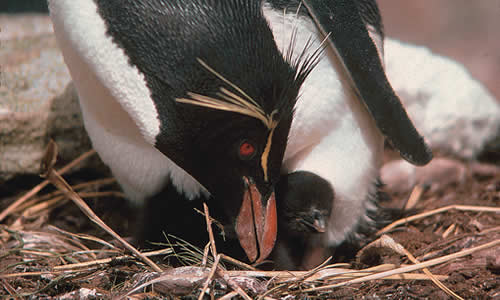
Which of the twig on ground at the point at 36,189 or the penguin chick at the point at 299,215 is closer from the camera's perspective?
the penguin chick at the point at 299,215

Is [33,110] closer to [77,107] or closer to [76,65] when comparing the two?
[77,107]

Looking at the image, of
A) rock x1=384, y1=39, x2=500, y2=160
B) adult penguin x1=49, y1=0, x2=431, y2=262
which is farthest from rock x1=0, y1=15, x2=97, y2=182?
rock x1=384, y1=39, x2=500, y2=160

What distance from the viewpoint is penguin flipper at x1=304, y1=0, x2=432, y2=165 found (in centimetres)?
135

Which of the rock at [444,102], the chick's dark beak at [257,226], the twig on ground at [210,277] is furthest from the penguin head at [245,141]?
the rock at [444,102]

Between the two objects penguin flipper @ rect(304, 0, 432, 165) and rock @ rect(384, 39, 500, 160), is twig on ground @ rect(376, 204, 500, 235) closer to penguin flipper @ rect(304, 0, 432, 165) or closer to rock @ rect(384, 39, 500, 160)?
penguin flipper @ rect(304, 0, 432, 165)

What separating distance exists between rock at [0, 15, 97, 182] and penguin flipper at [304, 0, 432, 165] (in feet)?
3.11

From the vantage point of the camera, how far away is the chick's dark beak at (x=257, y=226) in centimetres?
126

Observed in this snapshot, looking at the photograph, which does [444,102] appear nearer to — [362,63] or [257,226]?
[362,63]

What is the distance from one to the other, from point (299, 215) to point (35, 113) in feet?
3.21

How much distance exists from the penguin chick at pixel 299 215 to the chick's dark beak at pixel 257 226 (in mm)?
123

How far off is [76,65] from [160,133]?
11.8 inches

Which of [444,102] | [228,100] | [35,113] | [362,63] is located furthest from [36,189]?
[444,102]

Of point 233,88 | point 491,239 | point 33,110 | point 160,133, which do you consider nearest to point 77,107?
point 33,110

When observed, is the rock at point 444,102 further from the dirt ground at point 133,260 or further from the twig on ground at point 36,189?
the twig on ground at point 36,189
